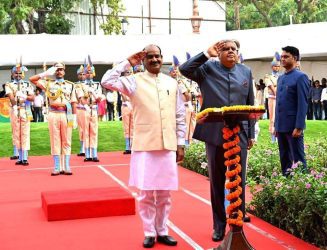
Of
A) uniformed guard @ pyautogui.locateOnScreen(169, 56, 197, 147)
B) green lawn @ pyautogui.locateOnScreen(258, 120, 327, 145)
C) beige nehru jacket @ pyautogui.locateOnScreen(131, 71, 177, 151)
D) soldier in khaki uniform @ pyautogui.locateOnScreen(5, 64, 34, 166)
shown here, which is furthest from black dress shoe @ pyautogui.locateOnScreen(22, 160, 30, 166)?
beige nehru jacket @ pyautogui.locateOnScreen(131, 71, 177, 151)

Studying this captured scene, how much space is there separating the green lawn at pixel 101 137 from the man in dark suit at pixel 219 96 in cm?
793

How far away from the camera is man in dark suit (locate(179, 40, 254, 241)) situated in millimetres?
5105

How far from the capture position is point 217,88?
5164mm

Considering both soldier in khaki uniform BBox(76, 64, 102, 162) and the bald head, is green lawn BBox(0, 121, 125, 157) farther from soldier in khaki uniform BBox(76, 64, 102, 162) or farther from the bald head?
the bald head

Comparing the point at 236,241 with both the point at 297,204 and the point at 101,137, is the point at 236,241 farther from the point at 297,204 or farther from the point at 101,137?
the point at 101,137

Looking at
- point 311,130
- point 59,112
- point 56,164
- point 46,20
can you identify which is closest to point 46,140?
point 56,164

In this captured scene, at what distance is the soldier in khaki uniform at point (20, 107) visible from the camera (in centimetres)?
1121

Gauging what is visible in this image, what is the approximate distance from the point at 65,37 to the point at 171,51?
3.47 meters

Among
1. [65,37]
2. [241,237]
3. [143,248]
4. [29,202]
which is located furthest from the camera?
[65,37]

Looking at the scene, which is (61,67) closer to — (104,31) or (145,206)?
(145,206)

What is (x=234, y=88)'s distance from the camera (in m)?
5.18

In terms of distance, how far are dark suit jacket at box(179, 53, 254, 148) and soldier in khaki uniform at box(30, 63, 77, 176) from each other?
4.70 m

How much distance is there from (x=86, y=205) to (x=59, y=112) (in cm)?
364

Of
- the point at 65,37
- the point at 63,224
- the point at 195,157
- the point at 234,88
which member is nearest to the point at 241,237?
the point at 234,88
